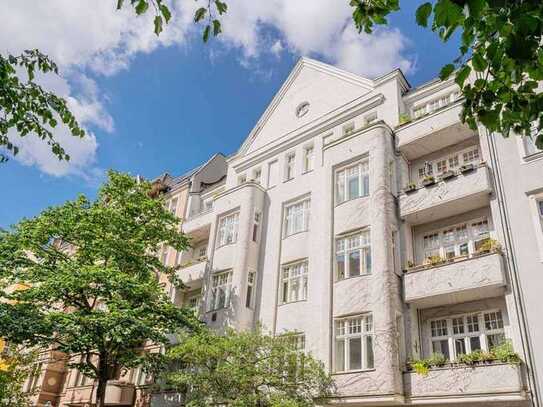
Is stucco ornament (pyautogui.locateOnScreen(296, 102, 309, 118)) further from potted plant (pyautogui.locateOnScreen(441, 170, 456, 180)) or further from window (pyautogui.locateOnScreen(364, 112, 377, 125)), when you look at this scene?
potted plant (pyautogui.locateOnScreen(441, 170, 456, 180))

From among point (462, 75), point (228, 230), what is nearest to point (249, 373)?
point (228, 230)

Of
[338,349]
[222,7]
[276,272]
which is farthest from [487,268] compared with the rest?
[222,7]

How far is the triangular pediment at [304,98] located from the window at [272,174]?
1519mm

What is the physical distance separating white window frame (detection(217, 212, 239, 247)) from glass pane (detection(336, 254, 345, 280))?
21.3ft

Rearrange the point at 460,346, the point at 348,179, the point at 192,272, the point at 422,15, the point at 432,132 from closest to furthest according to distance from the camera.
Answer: the point at 422,15 < the point at 460,346 < the point at 432,132 < the point at 348,179 < the point at 192,272

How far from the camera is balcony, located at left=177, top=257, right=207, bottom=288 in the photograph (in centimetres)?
2527

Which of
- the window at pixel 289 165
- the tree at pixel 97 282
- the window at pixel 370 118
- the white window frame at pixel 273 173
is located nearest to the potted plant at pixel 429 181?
the window at pixel 370 118

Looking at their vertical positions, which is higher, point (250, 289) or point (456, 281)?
point (250, 289)

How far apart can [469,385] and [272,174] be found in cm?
1524

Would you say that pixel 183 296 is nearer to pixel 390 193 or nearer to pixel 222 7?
pixel 390 193

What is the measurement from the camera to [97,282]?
64.0 feet

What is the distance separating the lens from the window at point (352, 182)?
20141 millimetres

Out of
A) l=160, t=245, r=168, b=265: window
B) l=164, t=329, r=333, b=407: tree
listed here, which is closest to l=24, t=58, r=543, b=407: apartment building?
l=164, t=329, r=333, b=407: tree

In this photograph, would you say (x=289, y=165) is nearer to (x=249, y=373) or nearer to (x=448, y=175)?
(x=448, y=175)
